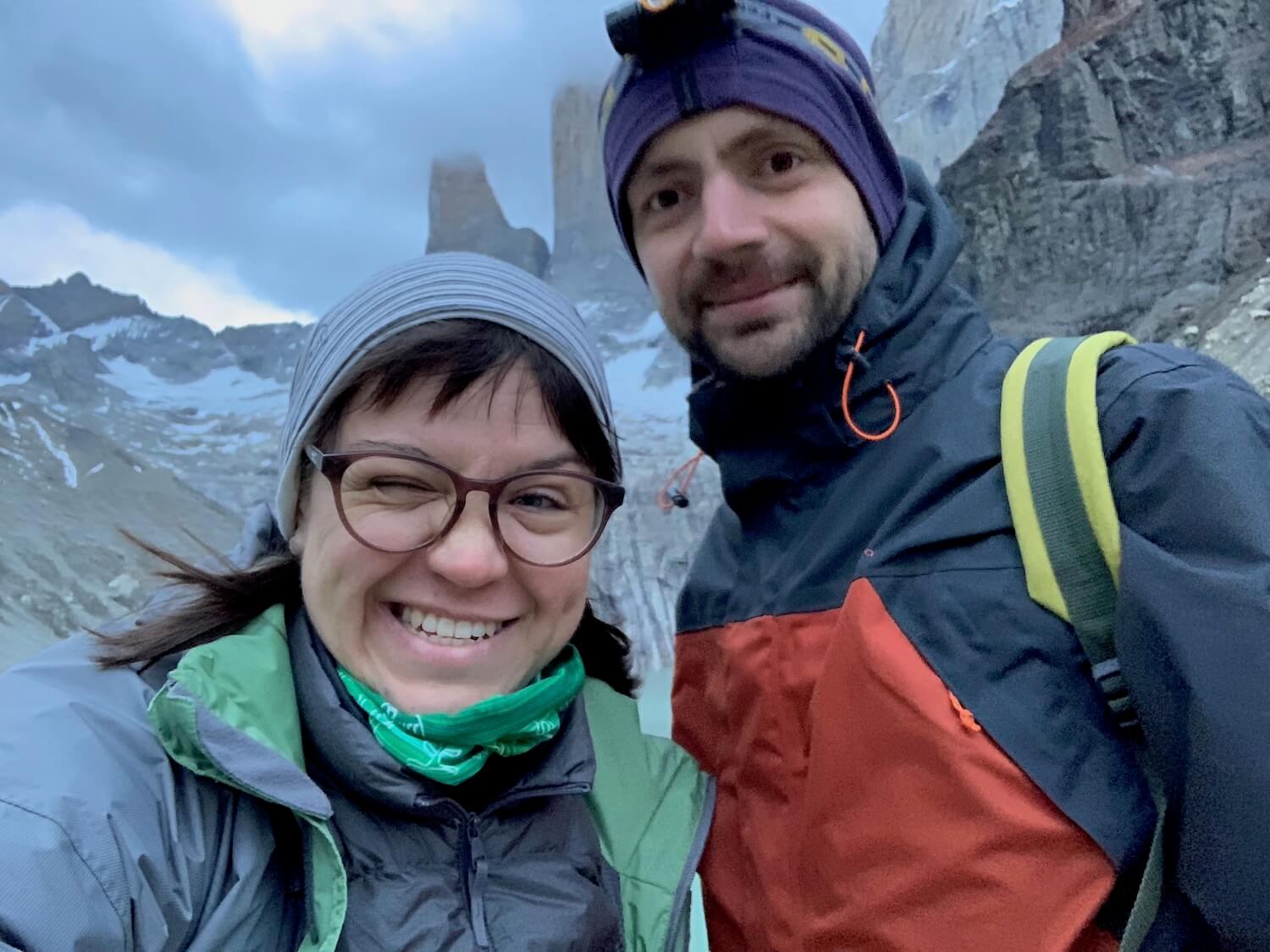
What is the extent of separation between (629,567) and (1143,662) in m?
9.27

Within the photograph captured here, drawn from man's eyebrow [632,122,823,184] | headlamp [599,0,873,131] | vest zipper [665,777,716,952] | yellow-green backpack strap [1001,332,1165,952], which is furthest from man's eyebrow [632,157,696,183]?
vest zipper [665,777,716,952]

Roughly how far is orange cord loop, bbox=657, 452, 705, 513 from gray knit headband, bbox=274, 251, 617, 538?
376 mm

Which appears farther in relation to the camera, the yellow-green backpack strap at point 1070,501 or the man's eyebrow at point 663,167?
the man's eyebrow at point 663,167

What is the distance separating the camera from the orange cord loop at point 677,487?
1.19m

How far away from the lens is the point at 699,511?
10.6 metres

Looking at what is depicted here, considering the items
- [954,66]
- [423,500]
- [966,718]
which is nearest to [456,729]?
[423,500]

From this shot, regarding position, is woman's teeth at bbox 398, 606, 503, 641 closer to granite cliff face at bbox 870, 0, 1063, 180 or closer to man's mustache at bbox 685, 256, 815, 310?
man's mustache at bbox 685, 256, 815, 310

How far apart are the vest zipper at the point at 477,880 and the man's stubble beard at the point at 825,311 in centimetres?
60

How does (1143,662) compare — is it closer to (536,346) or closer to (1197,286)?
(536,346)

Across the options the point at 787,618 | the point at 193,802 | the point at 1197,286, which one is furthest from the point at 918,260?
the point at 1197,286

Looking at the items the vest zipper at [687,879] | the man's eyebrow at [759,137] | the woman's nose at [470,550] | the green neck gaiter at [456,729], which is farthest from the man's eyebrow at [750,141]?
the vest zipper at [687,879]

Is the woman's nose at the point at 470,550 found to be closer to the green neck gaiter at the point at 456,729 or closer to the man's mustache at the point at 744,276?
the green neck gaiter at the point at 456,729

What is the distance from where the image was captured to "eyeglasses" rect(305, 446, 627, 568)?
0.71m

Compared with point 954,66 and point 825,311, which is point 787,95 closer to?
point 825,311
